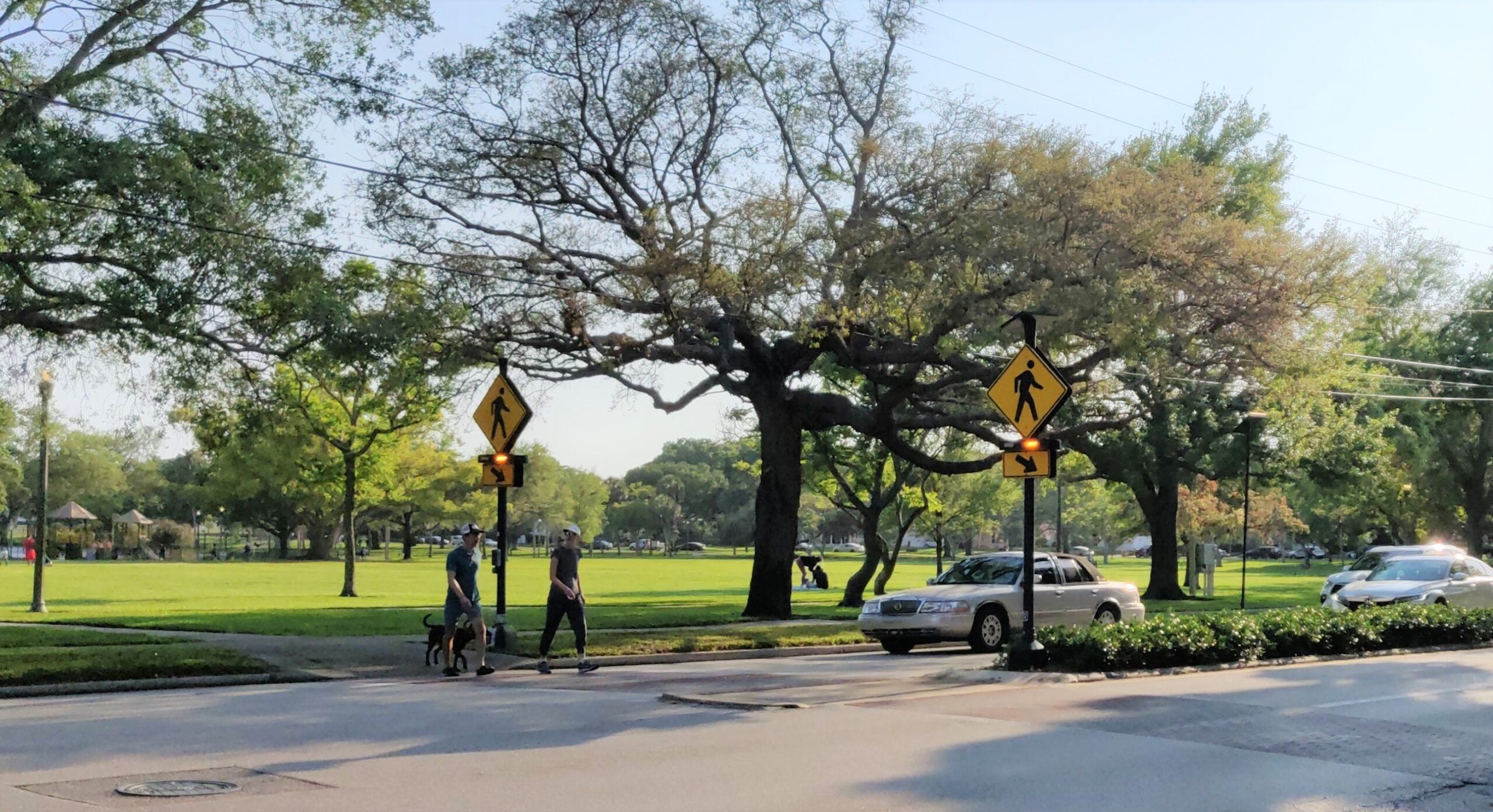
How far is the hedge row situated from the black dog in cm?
734

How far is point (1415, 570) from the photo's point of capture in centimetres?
2877

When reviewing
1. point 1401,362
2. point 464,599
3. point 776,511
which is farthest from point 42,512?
point 1401,362

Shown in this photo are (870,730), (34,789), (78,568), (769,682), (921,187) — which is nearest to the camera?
(34,789)

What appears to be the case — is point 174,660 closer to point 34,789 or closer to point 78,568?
point 34,789

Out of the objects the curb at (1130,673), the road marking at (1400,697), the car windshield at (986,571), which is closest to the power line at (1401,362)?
the car windshield at (986,571)

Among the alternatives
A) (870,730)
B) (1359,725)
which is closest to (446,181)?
(870,730)

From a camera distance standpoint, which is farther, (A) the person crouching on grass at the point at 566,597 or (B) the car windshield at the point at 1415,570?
(B) the car windshield at the point at 1415,570

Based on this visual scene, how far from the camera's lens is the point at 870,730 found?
11492 millimetres

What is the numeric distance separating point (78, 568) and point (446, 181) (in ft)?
154

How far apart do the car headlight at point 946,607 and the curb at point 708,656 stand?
2.27m

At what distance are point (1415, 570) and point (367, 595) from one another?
1114 inches

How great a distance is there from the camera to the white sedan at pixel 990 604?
21188mm

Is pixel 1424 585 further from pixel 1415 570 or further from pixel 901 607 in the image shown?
pixel 901 607

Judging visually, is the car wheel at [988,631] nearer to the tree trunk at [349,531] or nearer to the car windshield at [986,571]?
the car windshield at [986,571]
